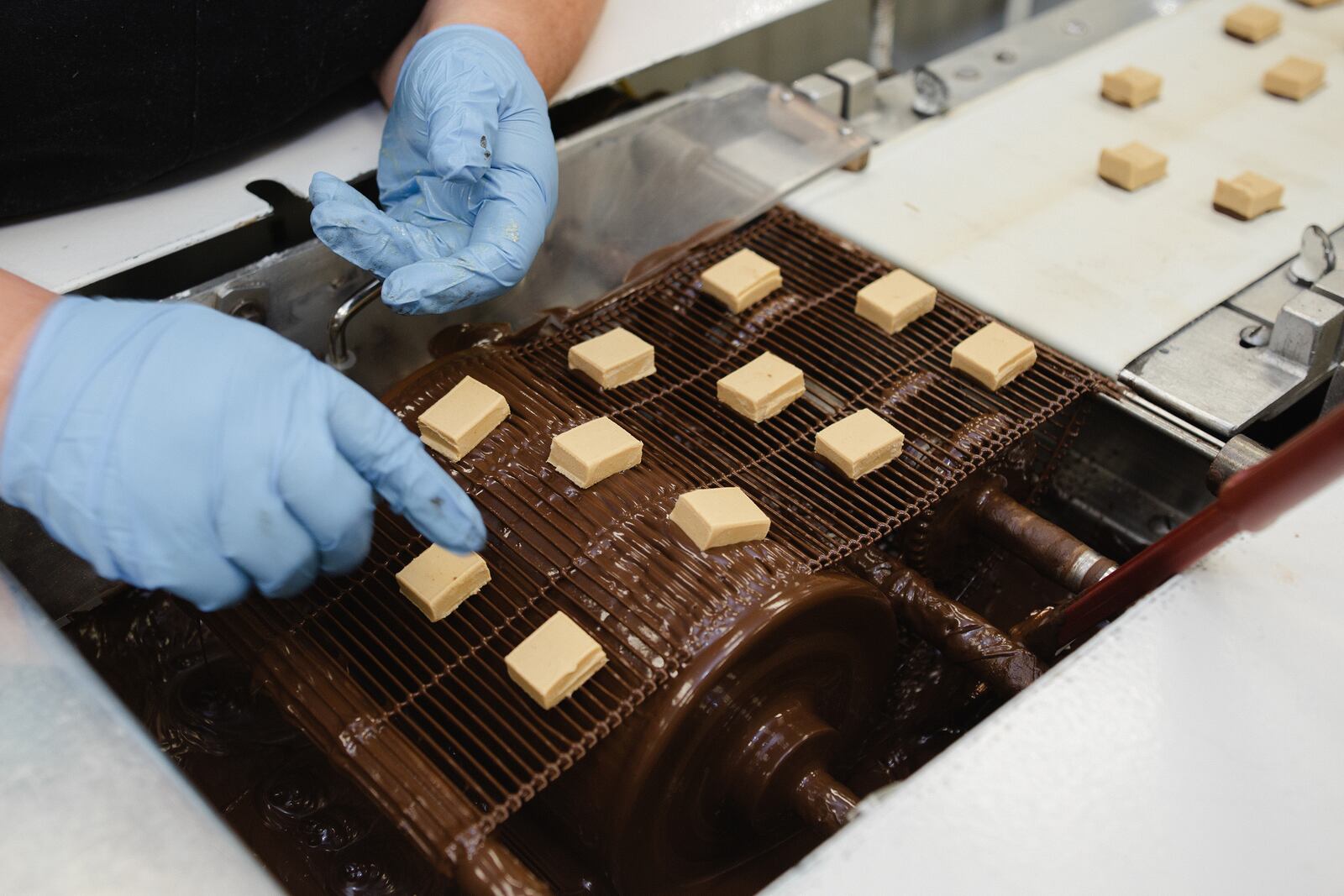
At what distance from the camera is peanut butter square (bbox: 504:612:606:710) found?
4.11 feet

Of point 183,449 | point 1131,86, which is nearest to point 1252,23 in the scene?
point 1131,86

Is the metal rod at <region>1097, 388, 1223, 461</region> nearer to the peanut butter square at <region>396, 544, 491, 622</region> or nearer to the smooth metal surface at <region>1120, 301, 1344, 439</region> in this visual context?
the smooth metal surface at <region>1120, 301, 1344, 439</region>

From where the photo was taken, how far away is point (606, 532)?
1.43 metres

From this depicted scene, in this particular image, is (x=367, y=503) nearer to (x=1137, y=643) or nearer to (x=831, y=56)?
(x=1137, y=643)

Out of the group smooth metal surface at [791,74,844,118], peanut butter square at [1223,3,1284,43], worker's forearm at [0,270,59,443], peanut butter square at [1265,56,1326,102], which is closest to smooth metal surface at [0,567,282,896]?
worker's forearm at [0,270,59,443]

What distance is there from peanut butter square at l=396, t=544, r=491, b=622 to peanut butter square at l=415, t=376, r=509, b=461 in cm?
19

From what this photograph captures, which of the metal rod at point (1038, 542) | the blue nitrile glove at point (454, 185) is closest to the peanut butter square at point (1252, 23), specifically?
the metal rod at point (1038, 542)

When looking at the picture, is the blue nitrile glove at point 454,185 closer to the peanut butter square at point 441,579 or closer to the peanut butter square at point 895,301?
the peanut butter square at point 441,579

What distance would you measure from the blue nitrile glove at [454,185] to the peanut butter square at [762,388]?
0.37 metres

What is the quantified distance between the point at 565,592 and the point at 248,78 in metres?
1.13

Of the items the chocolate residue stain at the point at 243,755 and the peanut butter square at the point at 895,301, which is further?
the peanut butter square at the point at 895,301

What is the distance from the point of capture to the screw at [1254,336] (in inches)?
70.5

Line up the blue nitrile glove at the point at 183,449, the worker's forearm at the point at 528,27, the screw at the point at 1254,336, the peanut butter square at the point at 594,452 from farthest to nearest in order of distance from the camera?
1. the worker's forearm at the point at 528,27
2. the screw at the point at 1254,336
3. the peanut butter square at the point at 594,452
4. the blue nitrile glove at the point at 183,449

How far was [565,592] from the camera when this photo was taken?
138 cm
